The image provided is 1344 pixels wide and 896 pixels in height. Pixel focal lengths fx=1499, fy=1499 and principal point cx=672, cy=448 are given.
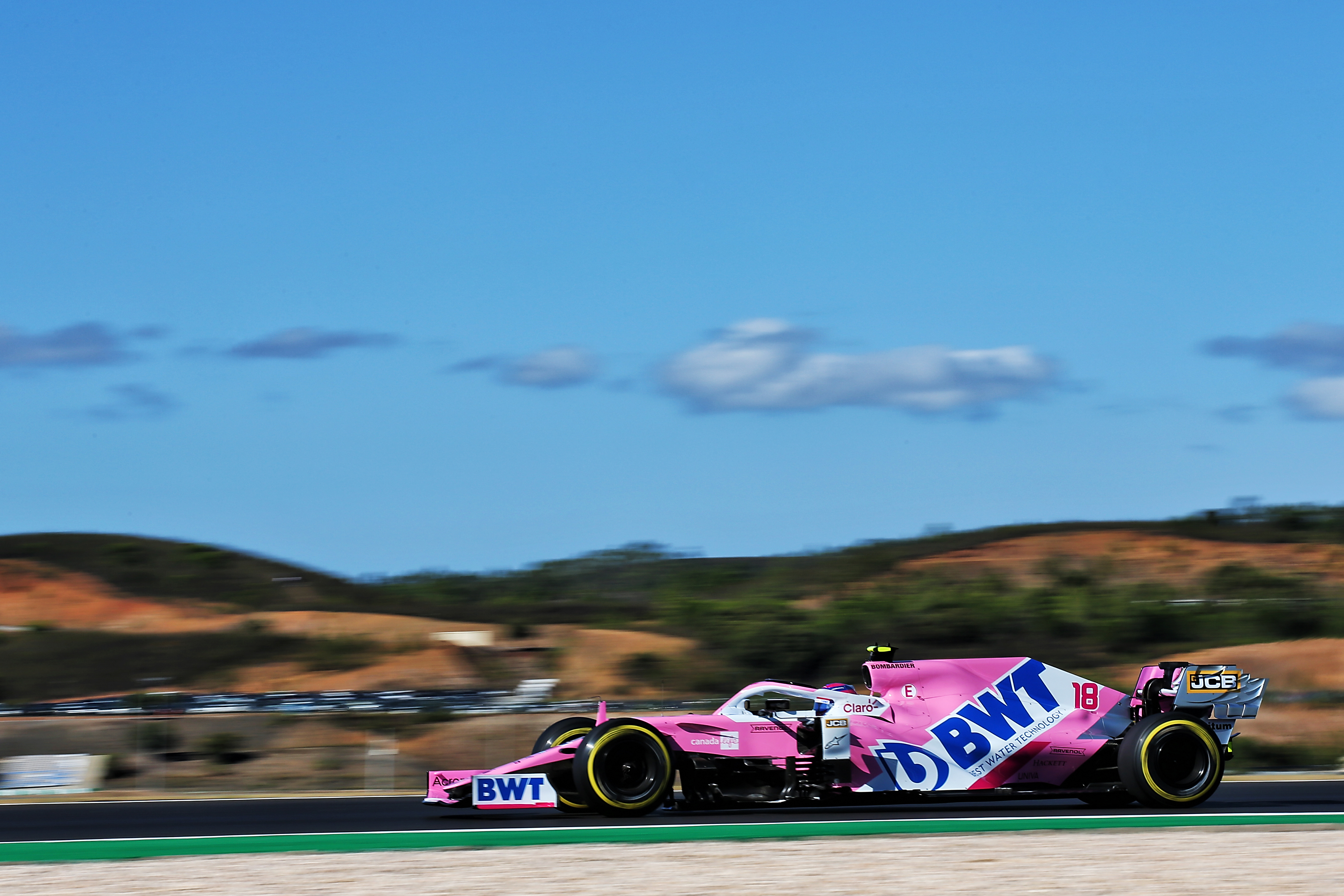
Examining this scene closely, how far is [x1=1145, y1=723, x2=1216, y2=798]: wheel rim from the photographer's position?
43.0 ft

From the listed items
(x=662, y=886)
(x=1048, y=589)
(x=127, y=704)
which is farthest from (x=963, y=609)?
(x=662, y=886)

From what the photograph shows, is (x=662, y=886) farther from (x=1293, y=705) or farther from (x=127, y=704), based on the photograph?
(x=127, y=704)

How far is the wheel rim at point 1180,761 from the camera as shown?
13117mm

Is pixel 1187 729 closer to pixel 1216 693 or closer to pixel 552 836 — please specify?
pixel 1216 693

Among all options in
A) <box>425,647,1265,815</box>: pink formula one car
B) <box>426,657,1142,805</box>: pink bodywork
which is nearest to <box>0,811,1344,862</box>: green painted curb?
<box>425,647,1265,815</box>: pink formula one car

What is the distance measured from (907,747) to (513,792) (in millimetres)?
3421

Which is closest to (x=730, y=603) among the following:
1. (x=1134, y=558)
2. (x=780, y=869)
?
(x=1134, y=558)

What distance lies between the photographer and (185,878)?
378 inches

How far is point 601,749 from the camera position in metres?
12.5

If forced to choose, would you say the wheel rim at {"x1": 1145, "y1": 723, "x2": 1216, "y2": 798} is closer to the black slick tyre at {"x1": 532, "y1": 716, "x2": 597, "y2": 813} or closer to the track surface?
the track surface

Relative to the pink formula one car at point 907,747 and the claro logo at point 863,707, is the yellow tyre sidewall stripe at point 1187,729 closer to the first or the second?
the pink formula one car at point 907,747

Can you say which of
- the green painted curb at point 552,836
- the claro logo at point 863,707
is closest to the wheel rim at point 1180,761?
the green painted curb at point 552,836

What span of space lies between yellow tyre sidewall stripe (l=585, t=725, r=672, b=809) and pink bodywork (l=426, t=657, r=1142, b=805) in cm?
18

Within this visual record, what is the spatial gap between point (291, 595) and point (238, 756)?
111 ft
